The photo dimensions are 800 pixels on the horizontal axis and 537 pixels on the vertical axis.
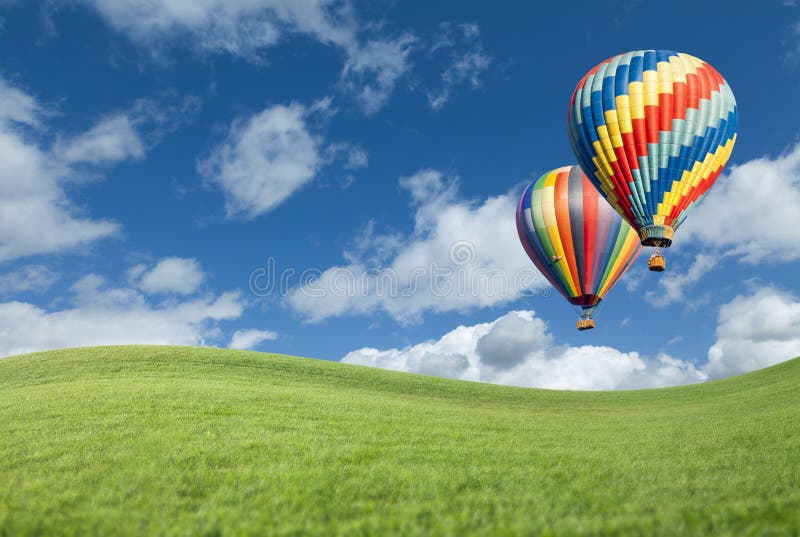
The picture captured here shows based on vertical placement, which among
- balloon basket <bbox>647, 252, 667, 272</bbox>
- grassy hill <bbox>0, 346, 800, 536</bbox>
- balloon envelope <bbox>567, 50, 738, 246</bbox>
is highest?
balloon envelope <bbox>567, 50, 738, 246</bbox>

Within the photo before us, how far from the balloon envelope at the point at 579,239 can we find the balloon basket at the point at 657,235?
653cm

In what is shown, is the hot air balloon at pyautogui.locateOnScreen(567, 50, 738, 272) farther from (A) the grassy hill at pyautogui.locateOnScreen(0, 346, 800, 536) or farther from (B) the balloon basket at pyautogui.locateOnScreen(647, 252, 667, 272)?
(A) the grassy hill at pyautogui.locateOnScreen(0, 346, 800, 536)

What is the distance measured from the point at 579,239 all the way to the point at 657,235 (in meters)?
7.21

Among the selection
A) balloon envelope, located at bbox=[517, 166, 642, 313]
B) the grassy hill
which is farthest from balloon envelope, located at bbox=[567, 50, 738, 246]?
the grassy hill

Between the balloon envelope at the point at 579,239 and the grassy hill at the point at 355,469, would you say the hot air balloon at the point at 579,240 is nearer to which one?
the balloon envelope at the point at 579,239

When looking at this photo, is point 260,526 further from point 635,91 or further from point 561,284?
point 561,284

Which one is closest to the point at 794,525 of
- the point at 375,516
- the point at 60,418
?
the point at 375,516

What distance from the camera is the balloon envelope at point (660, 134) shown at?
24.8 metres

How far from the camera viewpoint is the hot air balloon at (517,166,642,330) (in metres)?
32.2

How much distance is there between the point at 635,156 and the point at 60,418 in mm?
26392

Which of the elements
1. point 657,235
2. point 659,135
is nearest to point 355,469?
point 657,235

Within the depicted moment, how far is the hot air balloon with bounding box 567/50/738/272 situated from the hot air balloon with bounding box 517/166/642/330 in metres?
5.68

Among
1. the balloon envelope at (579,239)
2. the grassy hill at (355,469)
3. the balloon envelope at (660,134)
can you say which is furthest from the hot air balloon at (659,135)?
the grassy hill at (355,469)

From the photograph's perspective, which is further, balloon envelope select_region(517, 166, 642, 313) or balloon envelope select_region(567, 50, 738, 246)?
balloon envelope select_region(517, 166, 642, 313)
